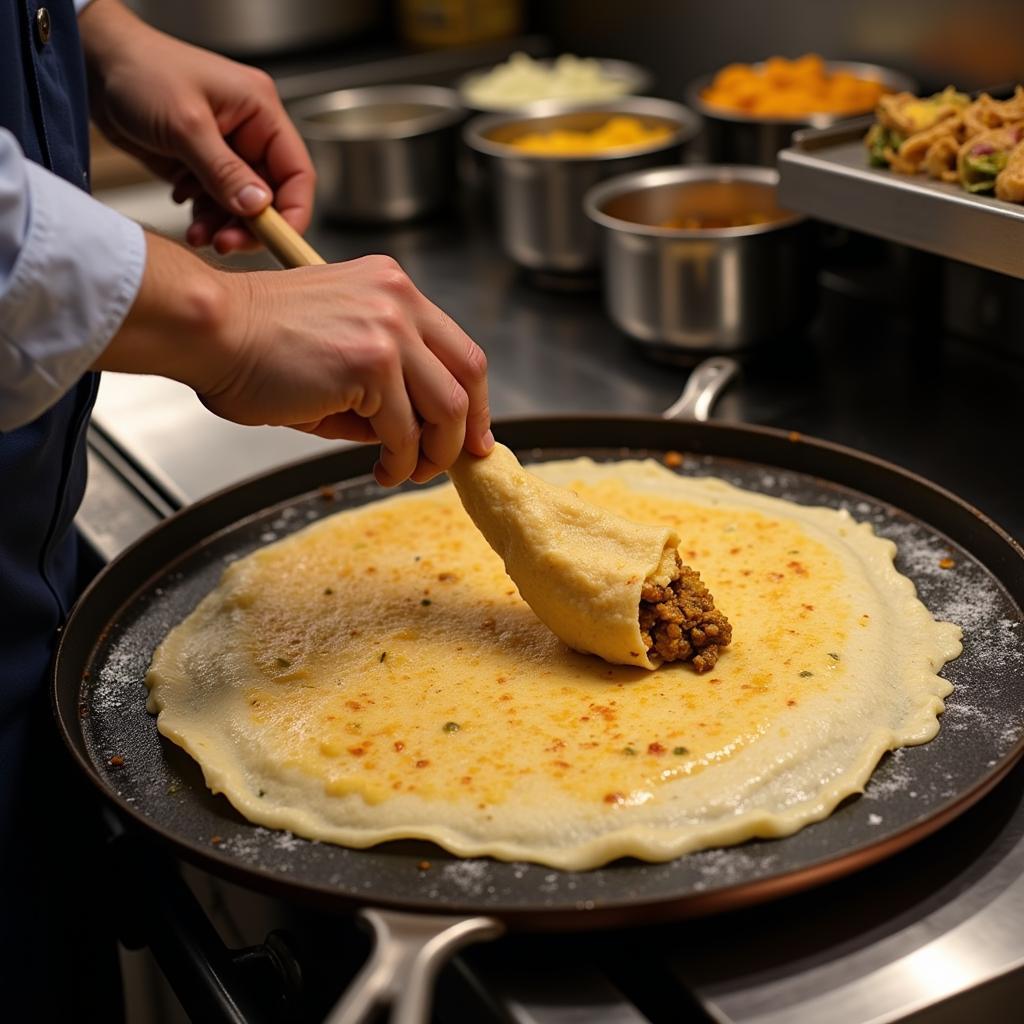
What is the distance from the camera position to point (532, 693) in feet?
4.58

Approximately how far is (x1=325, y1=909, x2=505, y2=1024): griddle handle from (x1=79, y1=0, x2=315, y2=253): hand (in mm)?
1083

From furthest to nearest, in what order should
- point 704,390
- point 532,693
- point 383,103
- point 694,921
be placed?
point 383,103 < point 704,390 < point 532,693 < point 694,921

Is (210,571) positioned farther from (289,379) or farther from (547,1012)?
(547,1012)

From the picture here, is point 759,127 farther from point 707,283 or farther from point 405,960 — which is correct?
point 405,960

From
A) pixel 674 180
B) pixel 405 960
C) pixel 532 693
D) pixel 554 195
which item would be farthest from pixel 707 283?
pixel 405 960

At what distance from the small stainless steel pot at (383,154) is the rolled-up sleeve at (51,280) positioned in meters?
2.00

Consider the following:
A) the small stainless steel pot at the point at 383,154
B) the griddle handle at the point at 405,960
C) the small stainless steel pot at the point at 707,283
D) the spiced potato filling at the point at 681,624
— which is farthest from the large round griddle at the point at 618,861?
the small stainless steel pot at the point at 383,154

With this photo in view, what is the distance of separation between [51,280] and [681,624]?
75 cm

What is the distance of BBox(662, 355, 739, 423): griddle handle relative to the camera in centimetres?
193

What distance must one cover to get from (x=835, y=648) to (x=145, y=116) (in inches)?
47.9

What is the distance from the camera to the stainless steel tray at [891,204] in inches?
60.1

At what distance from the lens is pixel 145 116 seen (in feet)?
5.89

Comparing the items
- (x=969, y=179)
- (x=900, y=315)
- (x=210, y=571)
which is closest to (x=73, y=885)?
(x=210, y=571)

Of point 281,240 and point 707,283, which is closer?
point 281,240
